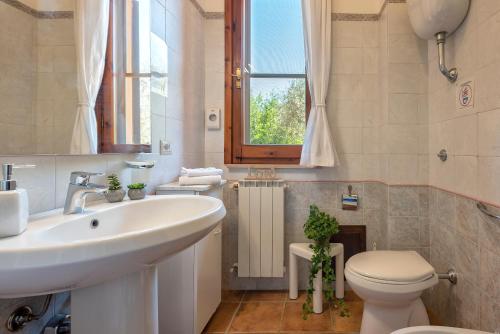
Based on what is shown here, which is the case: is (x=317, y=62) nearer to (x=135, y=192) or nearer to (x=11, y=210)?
(x=135, y=192)

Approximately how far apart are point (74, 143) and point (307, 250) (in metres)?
1.43

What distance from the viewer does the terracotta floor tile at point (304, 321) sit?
1641 millimetres

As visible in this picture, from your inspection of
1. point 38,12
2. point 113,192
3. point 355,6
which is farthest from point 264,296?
point 355,6

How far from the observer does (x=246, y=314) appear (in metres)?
1.80

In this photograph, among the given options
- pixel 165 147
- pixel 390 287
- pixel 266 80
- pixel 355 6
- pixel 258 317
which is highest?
pixel 355 6

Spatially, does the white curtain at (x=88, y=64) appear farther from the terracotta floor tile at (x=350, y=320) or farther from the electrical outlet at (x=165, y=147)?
the terracotta floor tile at (x=350, y=320)

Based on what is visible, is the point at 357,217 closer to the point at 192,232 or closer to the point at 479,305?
the point at 479,305

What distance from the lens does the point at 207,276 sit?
5.08 ft

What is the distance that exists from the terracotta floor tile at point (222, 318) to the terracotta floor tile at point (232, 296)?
0.06 meters

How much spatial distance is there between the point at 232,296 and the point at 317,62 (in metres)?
1.78

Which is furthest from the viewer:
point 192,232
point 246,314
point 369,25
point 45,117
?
point 369,25

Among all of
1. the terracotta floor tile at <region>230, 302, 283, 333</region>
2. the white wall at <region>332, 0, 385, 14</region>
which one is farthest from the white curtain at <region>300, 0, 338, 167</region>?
the terracotta floor tile at <region>230, 302, 283, 333</region>

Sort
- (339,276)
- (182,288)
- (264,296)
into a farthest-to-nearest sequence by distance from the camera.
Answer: (264,296) < (339,276) < (182,288)

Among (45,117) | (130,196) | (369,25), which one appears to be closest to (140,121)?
(130,196)
